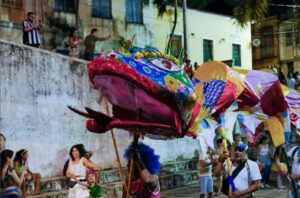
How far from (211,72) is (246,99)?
0.90m

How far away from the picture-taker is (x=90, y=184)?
897cm

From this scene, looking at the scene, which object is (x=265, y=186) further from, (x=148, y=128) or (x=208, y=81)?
(x=148, y=128)

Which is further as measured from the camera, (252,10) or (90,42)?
(252,10)

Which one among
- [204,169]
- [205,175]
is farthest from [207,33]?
[205,175]

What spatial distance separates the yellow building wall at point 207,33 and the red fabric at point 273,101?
14923 mm

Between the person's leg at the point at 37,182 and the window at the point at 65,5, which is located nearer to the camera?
the person's leg at the point at 37,182

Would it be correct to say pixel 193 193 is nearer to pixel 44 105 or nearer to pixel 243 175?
pixel 44 105

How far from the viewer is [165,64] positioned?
5.21 m

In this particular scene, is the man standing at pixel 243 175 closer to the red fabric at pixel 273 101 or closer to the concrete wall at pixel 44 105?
the red fabric at pixel 273 101

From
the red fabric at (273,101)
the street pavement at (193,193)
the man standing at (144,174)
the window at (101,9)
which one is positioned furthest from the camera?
the window at (101,9)

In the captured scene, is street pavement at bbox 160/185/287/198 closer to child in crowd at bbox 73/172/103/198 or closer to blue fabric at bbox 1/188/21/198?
child in crowd at bbox 73/172/103/198

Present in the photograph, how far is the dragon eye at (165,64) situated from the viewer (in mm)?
5125

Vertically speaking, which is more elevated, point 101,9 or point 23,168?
point 101,9

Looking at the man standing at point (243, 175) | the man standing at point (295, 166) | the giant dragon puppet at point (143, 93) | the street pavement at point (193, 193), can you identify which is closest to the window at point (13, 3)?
the street pavement at point (193, 193)
